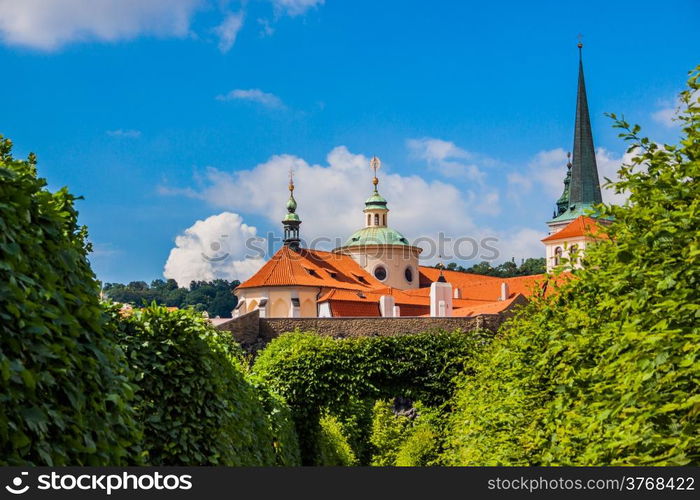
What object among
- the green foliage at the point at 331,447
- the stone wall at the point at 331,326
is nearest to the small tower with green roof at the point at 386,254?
the stone wall at the point at 331,326

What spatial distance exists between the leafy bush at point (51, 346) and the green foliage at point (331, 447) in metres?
16.4

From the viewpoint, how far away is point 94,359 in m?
5.58

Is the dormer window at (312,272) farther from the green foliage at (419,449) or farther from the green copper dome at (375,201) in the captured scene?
the green foliage at (419,449)

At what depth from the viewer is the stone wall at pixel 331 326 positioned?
36.3 m

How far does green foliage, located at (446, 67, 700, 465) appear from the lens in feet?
20.1

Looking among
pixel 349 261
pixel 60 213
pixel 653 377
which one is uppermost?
pixel 349 261

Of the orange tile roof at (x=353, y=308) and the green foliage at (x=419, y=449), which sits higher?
the orange tile roof at (x=353, y=308)

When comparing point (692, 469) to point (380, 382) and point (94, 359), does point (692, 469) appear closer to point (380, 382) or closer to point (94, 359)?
point (94, 359)

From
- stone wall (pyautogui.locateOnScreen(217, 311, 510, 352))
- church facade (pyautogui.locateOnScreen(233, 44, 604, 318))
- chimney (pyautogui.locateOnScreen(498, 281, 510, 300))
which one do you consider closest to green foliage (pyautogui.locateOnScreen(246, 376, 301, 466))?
stone wall (pyautogui.locateOnScreen(217, 311, 510, 352))

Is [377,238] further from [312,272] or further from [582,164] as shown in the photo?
[582,164]

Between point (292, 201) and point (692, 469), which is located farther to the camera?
point (292, 201)

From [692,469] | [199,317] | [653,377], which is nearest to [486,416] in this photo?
[199,317]

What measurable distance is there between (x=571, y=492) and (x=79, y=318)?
10.1 feet

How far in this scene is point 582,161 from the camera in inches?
3406
